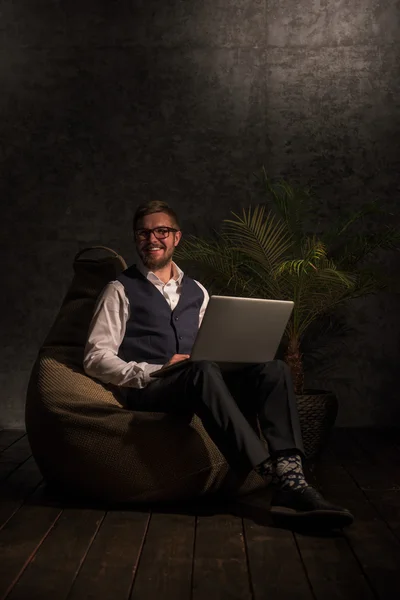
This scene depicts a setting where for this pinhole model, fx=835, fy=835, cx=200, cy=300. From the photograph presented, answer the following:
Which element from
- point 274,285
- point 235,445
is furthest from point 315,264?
point 235,445

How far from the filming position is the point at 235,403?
11.0ft

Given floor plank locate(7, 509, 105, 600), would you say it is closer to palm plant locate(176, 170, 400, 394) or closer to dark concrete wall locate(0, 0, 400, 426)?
palm plant locate(176, 170, 400, 394)

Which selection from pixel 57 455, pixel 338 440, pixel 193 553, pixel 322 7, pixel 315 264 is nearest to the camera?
pixel 193 553

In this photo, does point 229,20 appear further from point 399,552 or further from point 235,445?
point 399,552

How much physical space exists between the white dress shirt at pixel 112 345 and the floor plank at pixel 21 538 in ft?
1.98

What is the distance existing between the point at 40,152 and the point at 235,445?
3.11m

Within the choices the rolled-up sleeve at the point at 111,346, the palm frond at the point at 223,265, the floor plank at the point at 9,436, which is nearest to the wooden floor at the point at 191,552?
the rolled-up sleeve at the point at 111,346

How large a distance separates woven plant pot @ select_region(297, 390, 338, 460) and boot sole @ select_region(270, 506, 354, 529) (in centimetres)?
141

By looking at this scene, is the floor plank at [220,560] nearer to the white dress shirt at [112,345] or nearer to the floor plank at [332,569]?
the floor plank at [332,569]

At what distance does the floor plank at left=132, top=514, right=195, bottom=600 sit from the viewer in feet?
8.10

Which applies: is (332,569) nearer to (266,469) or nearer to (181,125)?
(266,469)

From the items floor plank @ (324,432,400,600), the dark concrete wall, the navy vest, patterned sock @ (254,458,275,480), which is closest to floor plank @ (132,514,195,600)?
patterned sock @ (254,458,275,480)

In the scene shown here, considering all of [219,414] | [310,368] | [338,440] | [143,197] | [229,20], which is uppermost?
[229,20]

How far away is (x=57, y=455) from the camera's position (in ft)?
11.7
